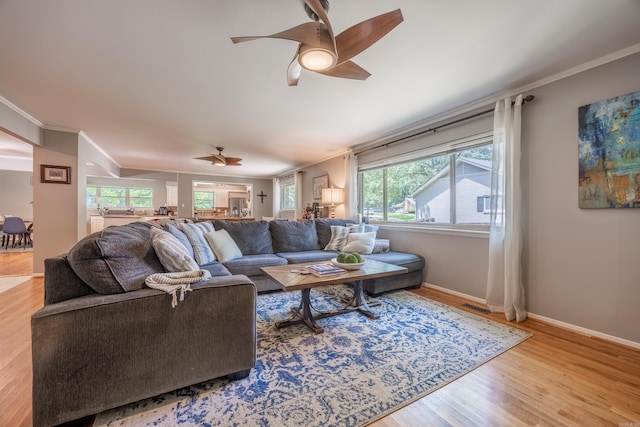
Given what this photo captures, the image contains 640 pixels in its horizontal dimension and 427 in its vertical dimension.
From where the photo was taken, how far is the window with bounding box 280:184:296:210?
7.85 metres

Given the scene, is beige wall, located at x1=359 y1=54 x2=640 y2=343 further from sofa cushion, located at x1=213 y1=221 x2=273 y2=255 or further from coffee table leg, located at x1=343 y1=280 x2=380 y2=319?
sofa cushion, located at x1=213 y1=221 x2=273 y2=255

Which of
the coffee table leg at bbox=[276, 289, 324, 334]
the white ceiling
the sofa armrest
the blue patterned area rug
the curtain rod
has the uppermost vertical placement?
the white ceiling

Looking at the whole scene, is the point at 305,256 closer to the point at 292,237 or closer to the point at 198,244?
the point at 292,237

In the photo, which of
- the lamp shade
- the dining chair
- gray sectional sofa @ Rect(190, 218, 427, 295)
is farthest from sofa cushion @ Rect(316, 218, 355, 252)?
the dining chair

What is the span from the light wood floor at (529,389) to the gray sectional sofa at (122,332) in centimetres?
27

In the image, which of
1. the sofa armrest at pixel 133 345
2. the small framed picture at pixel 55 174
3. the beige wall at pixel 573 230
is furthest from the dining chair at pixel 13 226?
the beige wall at pixel 573 230

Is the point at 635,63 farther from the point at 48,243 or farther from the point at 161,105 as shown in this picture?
the point at 48,243

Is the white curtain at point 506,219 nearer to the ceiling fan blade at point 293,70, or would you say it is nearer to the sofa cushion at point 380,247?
the sofa cushion at point 380,247

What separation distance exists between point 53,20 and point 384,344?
3.25 metres

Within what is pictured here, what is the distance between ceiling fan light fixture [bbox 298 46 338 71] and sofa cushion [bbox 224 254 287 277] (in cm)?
222

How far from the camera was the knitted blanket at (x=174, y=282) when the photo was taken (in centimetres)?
137

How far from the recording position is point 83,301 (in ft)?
3.99

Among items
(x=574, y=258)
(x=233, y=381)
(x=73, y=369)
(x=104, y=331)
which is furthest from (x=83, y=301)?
(x=574, y=258)

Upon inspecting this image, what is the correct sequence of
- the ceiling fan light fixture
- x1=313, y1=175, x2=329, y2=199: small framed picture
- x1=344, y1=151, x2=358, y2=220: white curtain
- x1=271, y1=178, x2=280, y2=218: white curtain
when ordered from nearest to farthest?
the ceiling fan light fixture
x1=344, y1=151, x2=358, y2=220: white curtain
x1=313, y1=175, x2=329, y2=199: small framed picture
x1=271, y1=178, x2=280, y2=218: white curtain
